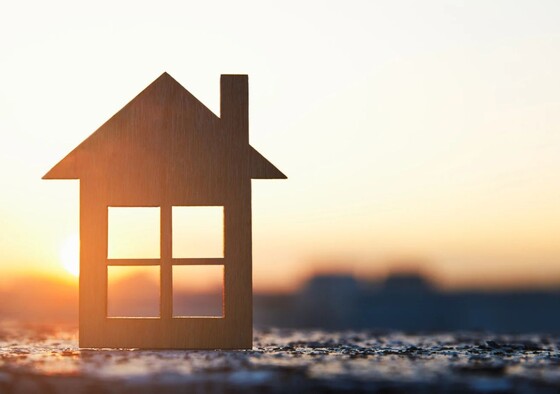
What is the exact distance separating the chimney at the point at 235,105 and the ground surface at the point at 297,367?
16.4 feet

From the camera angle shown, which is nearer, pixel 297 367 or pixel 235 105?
pixel 297 367

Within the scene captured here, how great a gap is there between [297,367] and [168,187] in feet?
19.8

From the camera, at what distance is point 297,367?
20.5m

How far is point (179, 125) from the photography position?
24.7 m

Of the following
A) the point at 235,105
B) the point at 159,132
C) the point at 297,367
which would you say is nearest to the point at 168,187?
the point at 159,132

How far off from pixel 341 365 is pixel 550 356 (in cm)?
543

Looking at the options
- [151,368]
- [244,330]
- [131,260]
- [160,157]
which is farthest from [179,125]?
[151,368]

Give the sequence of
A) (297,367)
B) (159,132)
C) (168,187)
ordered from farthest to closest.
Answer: (159,132)
(168,187)
(297,367)

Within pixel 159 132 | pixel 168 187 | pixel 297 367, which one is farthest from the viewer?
pixel 159 132

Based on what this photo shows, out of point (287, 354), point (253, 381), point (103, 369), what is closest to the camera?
point (253, 381)

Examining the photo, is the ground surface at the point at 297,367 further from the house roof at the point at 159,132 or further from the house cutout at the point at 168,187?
the house roof at the point at 159,132

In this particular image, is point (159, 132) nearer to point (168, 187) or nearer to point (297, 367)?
point (168, 187)

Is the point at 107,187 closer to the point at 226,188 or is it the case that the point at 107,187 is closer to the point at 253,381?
the point at 226,188

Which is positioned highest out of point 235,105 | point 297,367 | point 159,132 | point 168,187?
point 235,105
